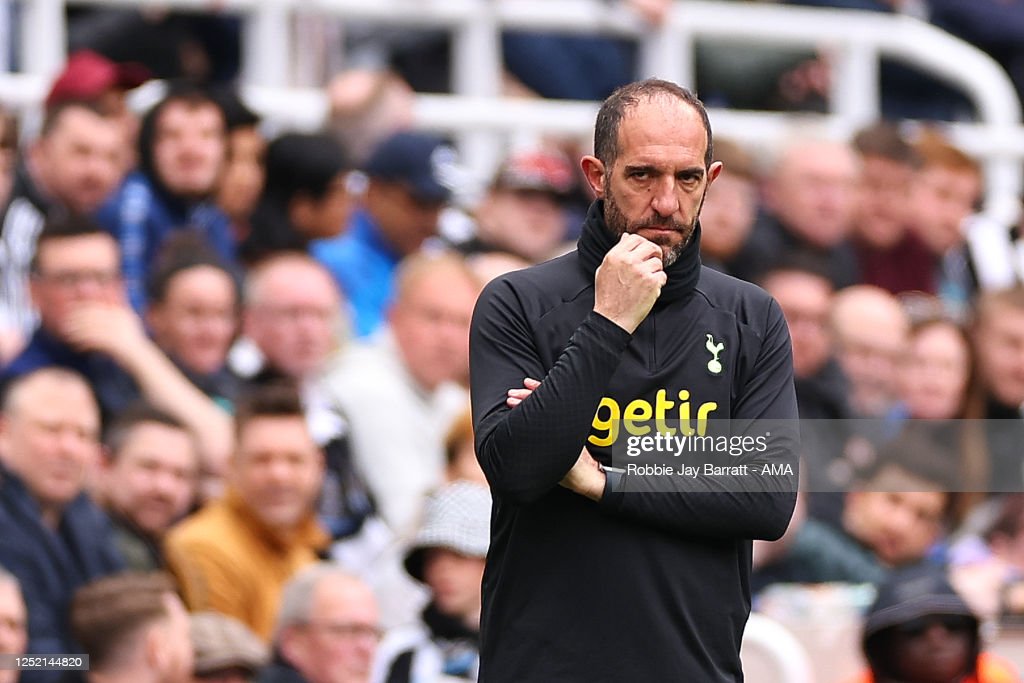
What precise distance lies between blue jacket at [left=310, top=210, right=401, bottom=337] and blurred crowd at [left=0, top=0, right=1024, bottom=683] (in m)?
0.01

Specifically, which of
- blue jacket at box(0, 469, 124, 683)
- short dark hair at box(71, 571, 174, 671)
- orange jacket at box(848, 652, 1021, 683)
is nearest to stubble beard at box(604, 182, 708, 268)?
short dark hair at box(71, 571, 174, 671)

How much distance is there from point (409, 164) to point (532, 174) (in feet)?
1.85

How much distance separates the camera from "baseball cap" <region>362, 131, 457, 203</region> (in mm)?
8109

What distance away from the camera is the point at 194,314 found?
23.0 feet

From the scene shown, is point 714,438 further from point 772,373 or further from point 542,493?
point 542,493

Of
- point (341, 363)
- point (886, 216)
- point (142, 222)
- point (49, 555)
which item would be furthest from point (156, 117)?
point (886, 216)

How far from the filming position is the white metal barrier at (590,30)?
8.30 metres

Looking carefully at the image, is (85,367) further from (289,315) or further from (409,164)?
(409,164)

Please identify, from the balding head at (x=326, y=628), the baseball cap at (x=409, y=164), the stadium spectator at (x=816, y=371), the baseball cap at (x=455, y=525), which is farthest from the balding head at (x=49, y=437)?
the stadium spectator at (x=816, y=371)

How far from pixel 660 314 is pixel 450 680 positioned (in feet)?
10.1

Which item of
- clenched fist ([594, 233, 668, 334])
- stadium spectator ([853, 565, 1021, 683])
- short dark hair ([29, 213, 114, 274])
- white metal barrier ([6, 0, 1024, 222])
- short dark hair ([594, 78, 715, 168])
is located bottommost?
stadium spectator ([853, 565, 1021, 683])

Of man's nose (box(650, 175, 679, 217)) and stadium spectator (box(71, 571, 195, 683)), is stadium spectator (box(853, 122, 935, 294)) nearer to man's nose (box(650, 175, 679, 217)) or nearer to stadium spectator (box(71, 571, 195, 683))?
stadium spectator (box(71, 571, 195, 683))

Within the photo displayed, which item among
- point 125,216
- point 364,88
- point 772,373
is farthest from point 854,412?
point 772,373

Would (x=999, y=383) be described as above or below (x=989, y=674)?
above
